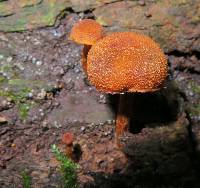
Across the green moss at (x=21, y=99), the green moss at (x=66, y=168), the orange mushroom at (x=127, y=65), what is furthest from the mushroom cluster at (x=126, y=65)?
the green moss at (x=21, y=99)

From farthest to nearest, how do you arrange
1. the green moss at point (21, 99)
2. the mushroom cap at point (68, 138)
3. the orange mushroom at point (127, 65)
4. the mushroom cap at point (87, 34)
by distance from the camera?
the green moss at point (21, 99), the mushroom cap at point (68, 138), the mushroom cap at point (87, 34), the orange mushroom at point (127, 65)

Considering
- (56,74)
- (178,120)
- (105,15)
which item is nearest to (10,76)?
(56,74)

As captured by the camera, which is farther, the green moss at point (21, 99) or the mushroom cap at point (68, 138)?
the green moss at point (21, 99)

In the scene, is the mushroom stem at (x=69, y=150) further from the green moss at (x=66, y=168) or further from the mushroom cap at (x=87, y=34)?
the mushroom cap at (x=87, y=34)

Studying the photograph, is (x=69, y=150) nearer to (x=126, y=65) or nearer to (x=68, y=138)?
(x=68, y=138)

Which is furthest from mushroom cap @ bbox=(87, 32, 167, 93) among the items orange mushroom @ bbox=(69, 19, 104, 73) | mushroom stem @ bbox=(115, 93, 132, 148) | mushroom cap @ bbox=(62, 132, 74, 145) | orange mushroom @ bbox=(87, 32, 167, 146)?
mushroom cap @ bbox=(62, 132, 74, 145)

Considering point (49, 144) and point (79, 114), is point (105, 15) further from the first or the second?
point (49, 144)

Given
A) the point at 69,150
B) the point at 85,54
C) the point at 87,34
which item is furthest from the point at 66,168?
the point at 87,34

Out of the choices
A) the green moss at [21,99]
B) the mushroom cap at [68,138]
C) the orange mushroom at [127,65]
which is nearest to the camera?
the orange mushroom at [127,65]
